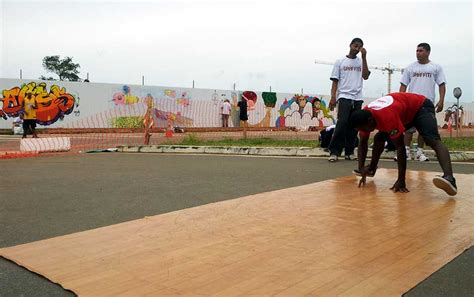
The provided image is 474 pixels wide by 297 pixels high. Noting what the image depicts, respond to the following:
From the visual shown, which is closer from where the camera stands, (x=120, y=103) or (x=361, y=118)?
(x=361, y=118)

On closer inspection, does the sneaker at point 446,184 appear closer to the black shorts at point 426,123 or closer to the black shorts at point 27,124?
the black shorts at point 426,123

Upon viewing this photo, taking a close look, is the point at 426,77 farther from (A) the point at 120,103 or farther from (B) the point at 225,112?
(B) the point at 225,112

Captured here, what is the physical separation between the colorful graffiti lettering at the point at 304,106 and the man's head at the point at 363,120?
26.1m

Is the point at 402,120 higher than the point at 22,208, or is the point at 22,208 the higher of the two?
the point at 402,120

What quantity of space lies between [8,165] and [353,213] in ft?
21.7

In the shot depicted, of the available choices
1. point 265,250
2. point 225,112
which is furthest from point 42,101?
point 265,250

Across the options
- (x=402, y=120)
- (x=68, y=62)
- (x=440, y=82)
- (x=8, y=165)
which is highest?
(x=68, y=62)

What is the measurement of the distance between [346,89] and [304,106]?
25099 mm

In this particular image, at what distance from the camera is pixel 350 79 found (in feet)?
25.0

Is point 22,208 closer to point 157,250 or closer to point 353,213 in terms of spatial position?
point 157,250

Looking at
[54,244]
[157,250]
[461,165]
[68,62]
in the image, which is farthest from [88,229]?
[68,62]

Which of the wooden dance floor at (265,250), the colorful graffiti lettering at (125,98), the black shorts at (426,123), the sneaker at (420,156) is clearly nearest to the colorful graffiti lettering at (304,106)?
the colorful graffiti lettering at (125,98)

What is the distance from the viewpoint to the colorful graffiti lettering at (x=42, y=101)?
22.1 meters

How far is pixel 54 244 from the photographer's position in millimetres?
2951
